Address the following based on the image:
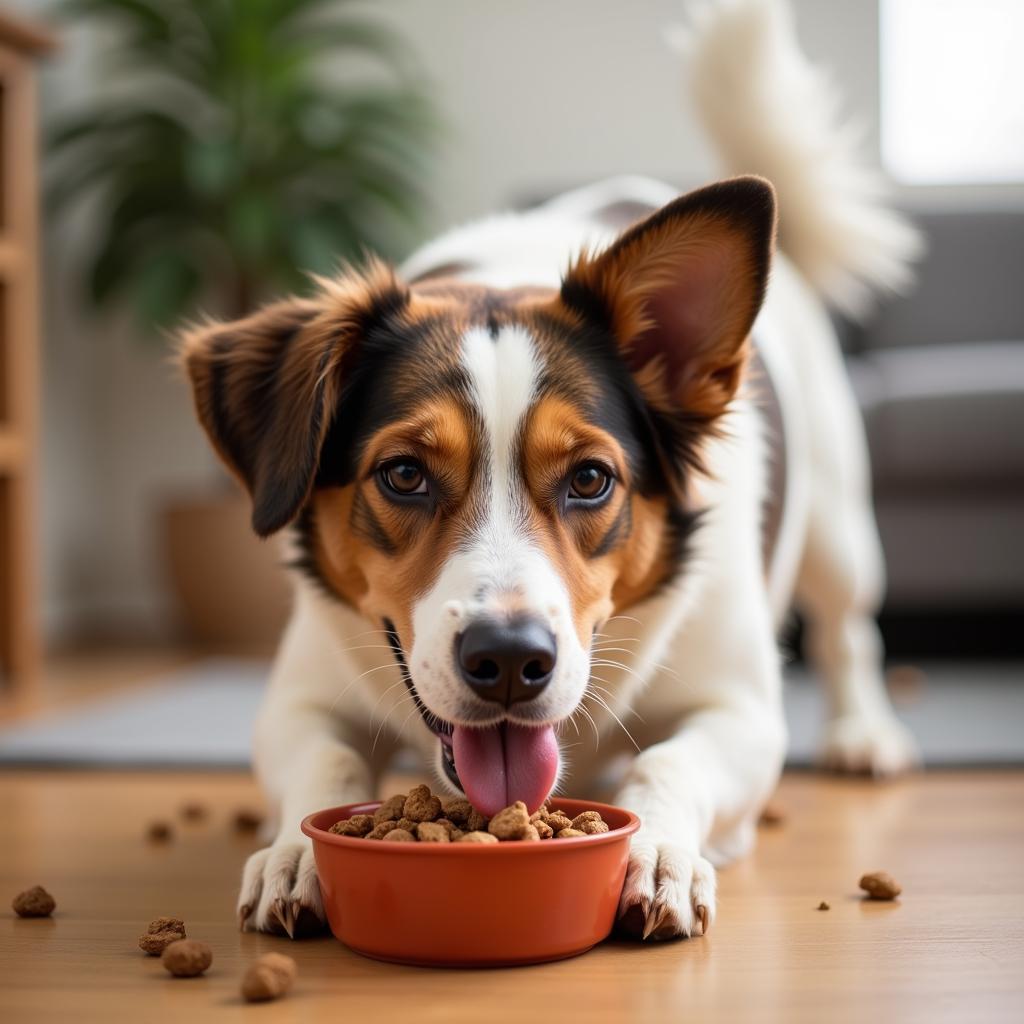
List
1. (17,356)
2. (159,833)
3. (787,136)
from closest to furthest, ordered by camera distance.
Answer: (159,833)
(787,136)
(17,356)

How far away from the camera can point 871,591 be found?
3.16 meters

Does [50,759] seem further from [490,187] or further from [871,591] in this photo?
[490,187]

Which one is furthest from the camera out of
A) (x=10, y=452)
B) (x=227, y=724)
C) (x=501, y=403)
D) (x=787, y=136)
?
(x=10, y=452)

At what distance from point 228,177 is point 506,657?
4226mm

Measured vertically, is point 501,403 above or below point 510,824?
above

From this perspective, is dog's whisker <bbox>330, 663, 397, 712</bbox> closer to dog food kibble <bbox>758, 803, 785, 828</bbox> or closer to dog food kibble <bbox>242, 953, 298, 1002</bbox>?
dog food kibble <bbox>242, 953, 298, 1002</bbox>

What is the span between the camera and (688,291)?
184 centimetres

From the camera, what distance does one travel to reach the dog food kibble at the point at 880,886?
1.71 m

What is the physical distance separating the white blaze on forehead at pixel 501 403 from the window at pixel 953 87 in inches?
194

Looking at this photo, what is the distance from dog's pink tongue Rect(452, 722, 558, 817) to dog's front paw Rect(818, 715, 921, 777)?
1379mm

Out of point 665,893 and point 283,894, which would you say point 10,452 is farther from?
point 665,893

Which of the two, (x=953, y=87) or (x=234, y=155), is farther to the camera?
(x=953, y=87)

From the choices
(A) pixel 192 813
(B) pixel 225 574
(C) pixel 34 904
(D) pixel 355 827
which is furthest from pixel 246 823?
(B) pixel 225 574

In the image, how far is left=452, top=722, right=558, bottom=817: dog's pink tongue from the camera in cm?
150
